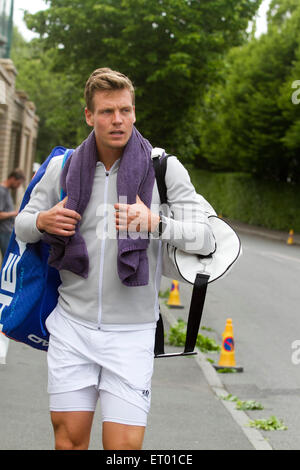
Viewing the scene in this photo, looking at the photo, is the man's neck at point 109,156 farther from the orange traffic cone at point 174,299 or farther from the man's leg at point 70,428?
the orange traffic cone at point 174,299

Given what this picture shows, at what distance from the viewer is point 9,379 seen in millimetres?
6719

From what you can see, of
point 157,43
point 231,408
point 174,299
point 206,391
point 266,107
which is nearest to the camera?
point 231,408

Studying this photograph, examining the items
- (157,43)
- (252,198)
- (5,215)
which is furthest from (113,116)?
(252,198)

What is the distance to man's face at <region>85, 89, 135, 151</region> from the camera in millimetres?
3109

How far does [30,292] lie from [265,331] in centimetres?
744

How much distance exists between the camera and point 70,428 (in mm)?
3025

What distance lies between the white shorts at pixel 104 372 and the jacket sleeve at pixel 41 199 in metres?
0.43

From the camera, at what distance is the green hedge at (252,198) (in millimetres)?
34594

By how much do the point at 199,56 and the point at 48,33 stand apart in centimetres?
490

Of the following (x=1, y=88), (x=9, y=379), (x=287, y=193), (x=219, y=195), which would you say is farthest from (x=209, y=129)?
(x=9, y=379)

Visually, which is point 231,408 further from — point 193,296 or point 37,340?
Result: point 193,296

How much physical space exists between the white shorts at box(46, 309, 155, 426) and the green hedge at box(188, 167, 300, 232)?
31254mm

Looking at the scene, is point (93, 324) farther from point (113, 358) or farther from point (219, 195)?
point (219, 195)

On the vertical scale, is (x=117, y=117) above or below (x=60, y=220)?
above
